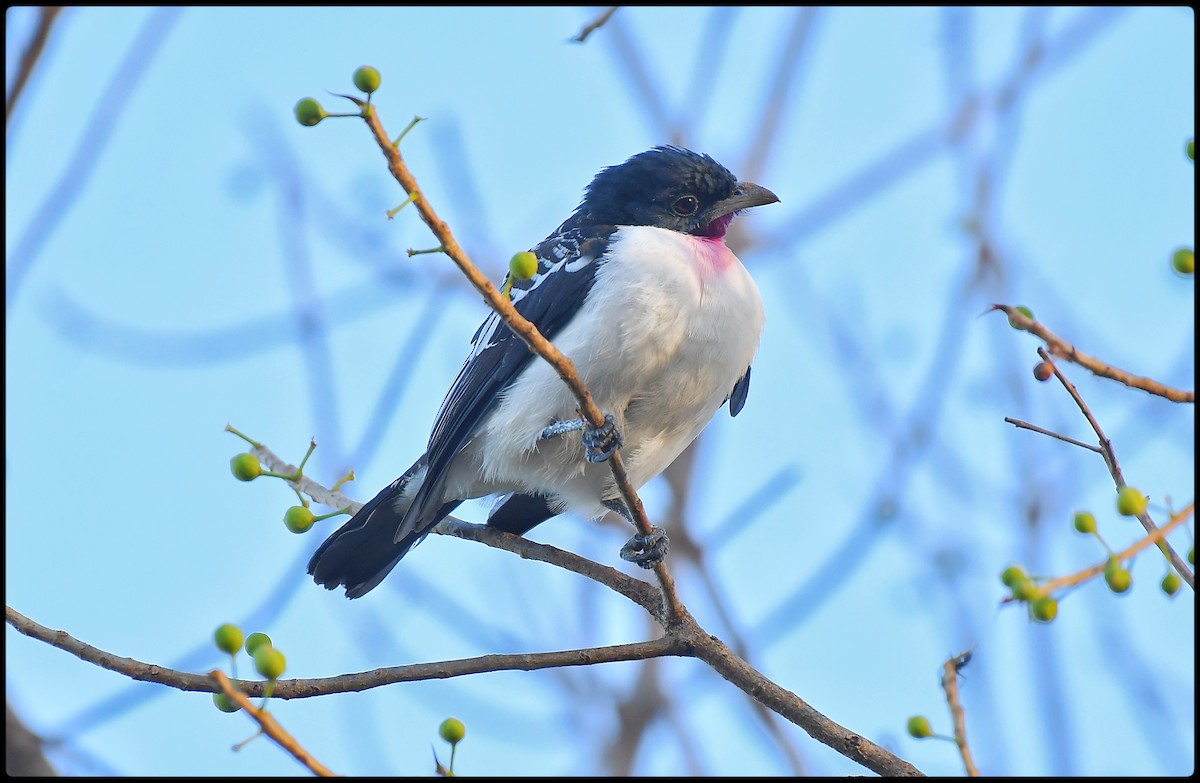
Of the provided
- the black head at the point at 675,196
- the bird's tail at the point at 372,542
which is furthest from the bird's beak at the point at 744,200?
the bird's tail at the point at 372,542

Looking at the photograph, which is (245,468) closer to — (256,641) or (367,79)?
(256,641)

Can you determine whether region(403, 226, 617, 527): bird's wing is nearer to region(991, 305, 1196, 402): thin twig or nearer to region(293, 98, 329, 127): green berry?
region(293, 98, 329, 127): green berry

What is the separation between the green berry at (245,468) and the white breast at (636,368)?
56.6 inches

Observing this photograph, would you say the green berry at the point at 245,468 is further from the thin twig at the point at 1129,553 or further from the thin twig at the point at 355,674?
the thin twig at the point at 1129,553

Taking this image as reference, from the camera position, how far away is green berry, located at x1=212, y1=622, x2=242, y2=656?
2.38 meters

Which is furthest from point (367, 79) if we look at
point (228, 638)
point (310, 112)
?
point (228, 638)

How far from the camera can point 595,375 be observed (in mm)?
4527

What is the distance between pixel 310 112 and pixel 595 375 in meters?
2.15

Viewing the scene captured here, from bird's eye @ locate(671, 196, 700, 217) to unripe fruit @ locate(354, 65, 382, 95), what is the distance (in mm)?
3029

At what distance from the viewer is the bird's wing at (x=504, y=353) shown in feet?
15.7

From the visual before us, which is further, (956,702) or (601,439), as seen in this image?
(601,439)

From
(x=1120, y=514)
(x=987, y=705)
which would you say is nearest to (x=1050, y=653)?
(x=987, y=705)

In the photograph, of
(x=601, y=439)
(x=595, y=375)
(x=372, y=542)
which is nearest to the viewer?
(x=601, y=439)

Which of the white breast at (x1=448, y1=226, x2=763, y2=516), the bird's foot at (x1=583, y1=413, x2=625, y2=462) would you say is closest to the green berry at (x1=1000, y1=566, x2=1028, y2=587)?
the bird's foot at (x1=583, y1=413, x2=625, y2=462)
